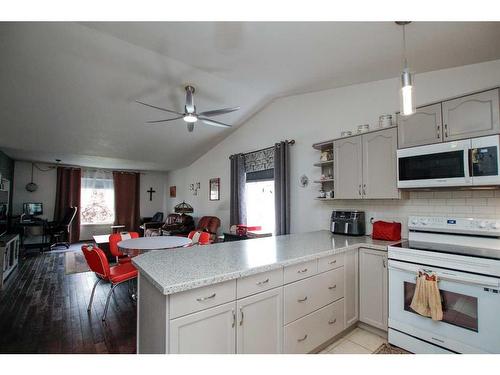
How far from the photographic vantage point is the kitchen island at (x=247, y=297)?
1.30 m

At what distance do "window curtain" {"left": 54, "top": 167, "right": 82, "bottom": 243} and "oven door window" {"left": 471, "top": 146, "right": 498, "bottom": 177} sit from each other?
27.9 feet

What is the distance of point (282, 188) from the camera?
396cm

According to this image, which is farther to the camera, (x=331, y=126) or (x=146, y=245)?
(x=331, y=126)

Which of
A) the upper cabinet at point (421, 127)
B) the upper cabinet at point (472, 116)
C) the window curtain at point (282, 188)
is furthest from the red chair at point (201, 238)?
the upper cabinet at point (472, 116)

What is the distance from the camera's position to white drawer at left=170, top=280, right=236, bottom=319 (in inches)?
49.4

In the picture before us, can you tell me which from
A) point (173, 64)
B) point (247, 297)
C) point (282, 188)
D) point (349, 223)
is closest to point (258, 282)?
point (247, 297)

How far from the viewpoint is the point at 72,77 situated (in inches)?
124

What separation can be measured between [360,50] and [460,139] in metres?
1.18

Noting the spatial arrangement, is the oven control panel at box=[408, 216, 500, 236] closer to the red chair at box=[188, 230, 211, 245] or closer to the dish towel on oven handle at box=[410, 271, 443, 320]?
the dish towel on oven handle at box=[410, 271, 443, 320]

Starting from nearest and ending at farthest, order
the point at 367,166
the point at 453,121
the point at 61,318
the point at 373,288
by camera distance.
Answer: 1. the point at 453,121
2. the point at 373,288
3. the point at 61,318
4. the point at 367,166

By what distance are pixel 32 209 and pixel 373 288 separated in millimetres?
7884

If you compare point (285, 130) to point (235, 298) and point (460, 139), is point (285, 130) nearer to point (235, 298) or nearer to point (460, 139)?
point (460, 139)

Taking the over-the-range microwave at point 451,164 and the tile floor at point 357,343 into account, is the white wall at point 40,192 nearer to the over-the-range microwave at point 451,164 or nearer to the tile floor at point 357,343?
the tile floor at point 357,343

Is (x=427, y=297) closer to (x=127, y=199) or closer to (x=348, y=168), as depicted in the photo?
(x=348, y=168)
